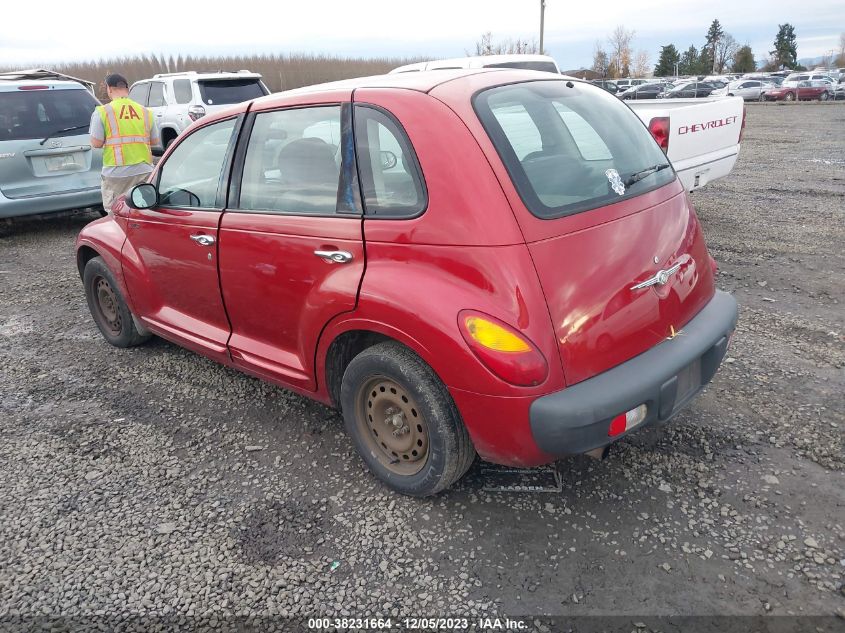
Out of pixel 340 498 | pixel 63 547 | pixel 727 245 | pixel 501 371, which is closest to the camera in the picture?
pixel 501 371

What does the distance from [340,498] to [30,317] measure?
4096mm

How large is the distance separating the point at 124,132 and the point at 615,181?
5.58 meters

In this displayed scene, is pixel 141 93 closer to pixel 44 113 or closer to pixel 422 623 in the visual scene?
pixel 44 113

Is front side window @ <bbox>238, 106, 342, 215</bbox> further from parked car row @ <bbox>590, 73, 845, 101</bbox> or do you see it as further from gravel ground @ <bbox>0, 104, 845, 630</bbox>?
parked car row @ <bbox>590, 73, 845, 101</bbox>

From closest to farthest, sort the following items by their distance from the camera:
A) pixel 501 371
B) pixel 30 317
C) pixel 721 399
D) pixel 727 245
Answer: pixel 501 371 → pixel 721 399 → pixel 30 317 → pixel 727 245

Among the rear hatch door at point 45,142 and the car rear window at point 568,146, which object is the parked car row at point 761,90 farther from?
the car rear window at point 568,146

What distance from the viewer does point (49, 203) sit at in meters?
7.89

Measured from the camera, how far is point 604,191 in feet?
9.17

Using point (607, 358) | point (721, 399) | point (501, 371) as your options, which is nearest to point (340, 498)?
point (501, 371)

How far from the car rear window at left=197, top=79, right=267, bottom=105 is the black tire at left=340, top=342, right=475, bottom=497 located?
1182 centimetres

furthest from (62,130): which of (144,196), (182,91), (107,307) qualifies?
(182,91)

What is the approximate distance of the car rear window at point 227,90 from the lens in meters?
13.2

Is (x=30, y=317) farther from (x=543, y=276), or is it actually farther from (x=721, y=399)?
(x=721, y=399)

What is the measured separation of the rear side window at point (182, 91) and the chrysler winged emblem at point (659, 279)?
12750 mm
